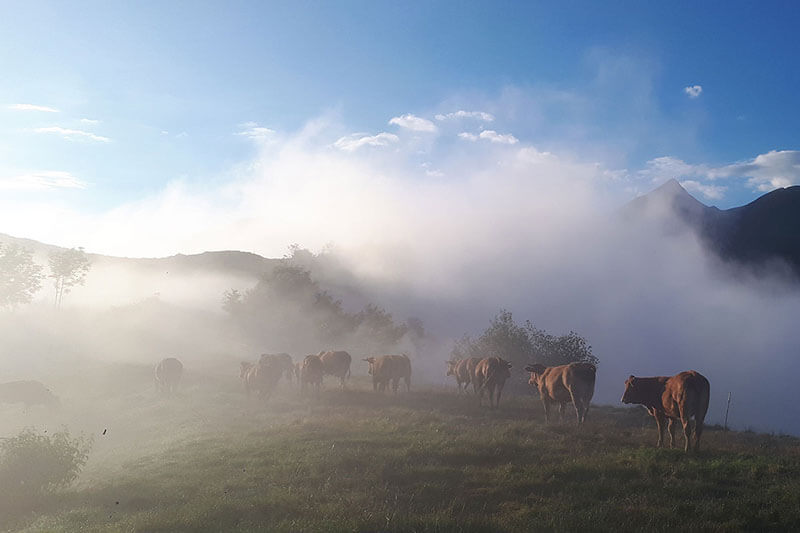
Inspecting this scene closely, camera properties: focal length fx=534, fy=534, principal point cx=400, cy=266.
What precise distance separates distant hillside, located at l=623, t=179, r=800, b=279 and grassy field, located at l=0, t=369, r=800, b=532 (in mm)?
120707

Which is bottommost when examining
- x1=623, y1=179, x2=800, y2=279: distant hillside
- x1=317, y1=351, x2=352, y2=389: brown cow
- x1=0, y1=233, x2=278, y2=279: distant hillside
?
x1=317, y1=351, x2=352, y2=389: brown cow

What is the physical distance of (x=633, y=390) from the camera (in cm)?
1952

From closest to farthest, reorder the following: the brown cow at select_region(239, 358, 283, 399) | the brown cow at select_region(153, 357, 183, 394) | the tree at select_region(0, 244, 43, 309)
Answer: the brown cow at select_region(239, 358, 283, 399), the brown cow at select_region(153, 357, 183, 394), the tree at select_region(0, 244, 43, 309)

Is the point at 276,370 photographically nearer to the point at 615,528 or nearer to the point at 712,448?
the point at 712,448

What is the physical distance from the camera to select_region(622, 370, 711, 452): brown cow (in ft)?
57.5

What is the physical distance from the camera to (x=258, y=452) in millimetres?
18234

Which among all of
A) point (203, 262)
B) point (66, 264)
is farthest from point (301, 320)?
point (203, 262)

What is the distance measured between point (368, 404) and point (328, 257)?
4436 inches

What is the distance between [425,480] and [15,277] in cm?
8264

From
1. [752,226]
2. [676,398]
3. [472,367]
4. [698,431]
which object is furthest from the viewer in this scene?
[752,226]

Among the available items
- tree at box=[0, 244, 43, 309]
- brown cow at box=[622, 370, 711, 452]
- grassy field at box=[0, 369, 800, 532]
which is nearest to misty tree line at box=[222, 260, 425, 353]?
tree at box=[0, 244, 43, 309]

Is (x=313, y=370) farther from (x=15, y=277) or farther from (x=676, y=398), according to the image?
(x=15, y=277)

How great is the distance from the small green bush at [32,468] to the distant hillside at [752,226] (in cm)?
14119

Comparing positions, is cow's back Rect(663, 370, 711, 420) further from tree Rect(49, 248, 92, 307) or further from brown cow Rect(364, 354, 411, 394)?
tree Rect(49, 248, 92, 307)
